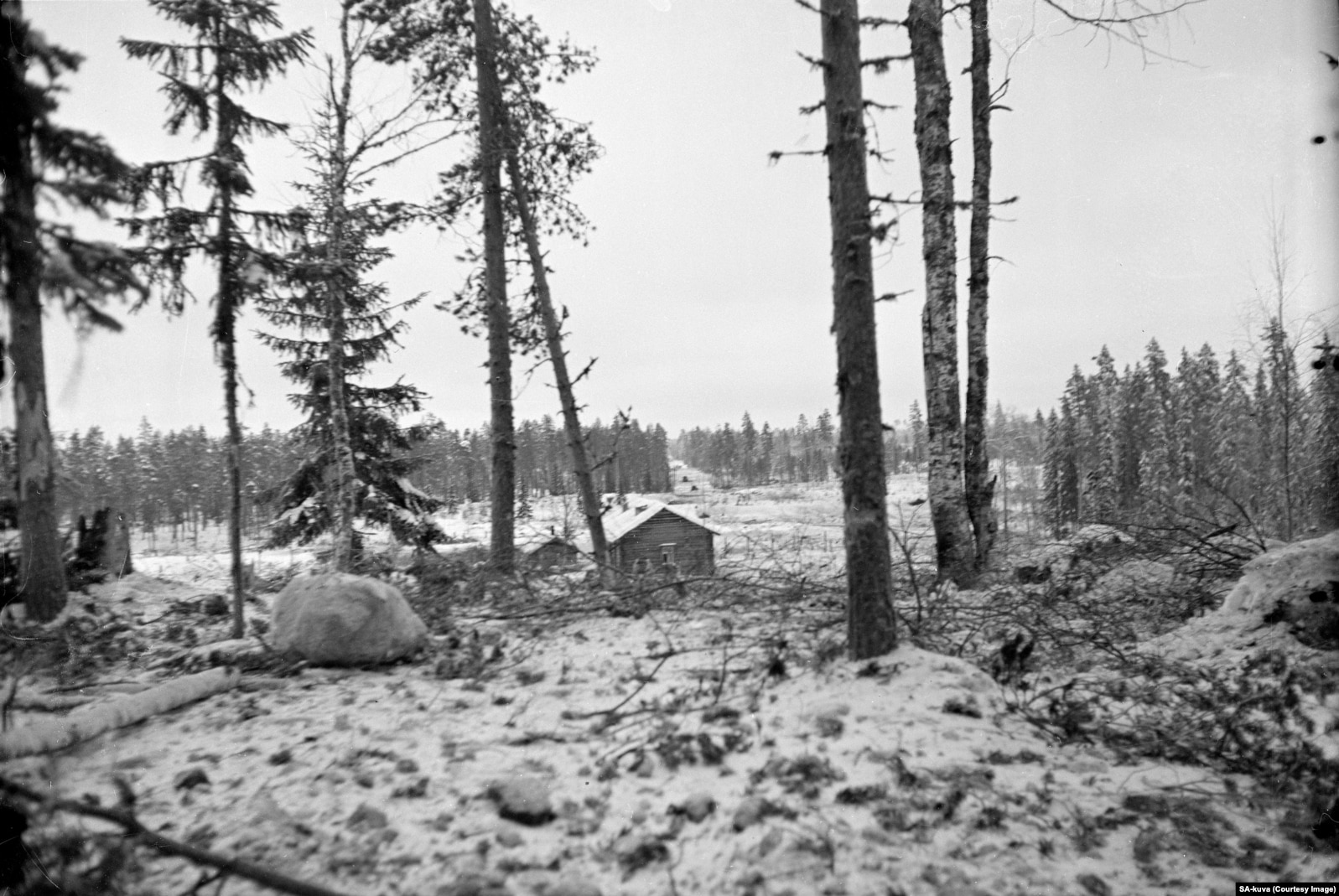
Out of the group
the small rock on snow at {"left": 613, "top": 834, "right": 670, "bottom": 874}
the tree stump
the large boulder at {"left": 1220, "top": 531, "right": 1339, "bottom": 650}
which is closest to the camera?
the small rock on snow at {"left": 613, "top": 834, "right": 670, "bottom": 874}

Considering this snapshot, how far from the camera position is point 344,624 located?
13.8 ft

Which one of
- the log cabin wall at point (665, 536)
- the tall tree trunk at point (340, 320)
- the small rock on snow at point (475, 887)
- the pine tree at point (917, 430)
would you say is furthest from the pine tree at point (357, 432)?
the pine tree at point (917, 430)

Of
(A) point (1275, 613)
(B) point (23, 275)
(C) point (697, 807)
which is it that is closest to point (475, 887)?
(C) point (697, 807)

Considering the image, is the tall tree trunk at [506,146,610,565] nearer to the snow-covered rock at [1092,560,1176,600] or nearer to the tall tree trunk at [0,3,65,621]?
the snow-covered rock at [1092,560,1176,600]

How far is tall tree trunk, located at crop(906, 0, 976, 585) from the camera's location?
7004mm

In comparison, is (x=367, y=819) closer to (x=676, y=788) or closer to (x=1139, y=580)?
(x=676, y=788)

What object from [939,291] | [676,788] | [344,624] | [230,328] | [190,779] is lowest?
[676,788]

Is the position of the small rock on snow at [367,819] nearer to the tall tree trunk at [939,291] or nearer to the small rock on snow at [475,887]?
the small rock on snow at [475,887]

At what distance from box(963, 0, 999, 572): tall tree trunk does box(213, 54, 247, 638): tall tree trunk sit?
349 inches

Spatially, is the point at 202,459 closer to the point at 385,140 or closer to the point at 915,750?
the point at 385,140

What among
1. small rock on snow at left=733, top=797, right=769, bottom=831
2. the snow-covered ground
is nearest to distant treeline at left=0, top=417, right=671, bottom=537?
the snow-covered ground

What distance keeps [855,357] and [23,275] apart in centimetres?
358

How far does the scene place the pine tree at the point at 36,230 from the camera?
4.47ft

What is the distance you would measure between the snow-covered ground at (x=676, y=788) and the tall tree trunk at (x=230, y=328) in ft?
7.35
